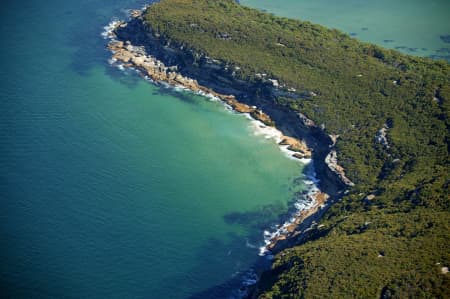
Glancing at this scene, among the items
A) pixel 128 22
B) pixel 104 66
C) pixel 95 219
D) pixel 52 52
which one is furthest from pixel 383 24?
pixel 95 219

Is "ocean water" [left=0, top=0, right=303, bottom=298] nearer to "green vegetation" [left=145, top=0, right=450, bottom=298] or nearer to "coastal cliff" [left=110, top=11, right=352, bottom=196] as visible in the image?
"coastal cliff" [left=110, top=11, right=352, bottom=196]

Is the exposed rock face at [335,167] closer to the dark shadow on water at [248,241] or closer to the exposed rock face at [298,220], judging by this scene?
the exposed rock face at [298,220]

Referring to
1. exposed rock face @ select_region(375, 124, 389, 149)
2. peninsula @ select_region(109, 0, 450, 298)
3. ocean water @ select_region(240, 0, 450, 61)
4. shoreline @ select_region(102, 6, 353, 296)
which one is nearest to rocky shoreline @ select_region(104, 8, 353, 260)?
shoreline @ select_region(102, 6, 353, 296)

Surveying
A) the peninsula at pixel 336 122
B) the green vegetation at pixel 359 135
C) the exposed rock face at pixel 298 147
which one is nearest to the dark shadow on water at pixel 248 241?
the peninsula at pixel 336 122

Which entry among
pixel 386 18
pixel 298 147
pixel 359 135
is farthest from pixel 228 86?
pixel 386 18

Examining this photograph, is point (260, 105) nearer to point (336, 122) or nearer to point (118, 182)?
point (336, 122)

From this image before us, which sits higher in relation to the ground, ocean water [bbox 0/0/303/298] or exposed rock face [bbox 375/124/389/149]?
exposed rock face [bbox 375/124/389/149]
